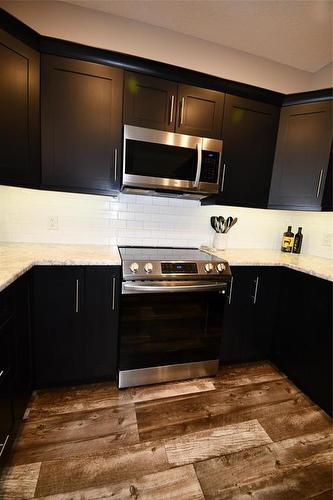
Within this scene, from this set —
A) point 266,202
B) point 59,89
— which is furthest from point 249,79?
point 59,89

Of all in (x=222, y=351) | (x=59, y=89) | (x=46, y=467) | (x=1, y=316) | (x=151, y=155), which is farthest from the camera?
(x=222, y=351)

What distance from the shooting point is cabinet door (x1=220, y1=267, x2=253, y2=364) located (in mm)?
1944

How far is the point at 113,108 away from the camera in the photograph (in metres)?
1.71

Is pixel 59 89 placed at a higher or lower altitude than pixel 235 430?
higher

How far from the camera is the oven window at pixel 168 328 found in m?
1.68

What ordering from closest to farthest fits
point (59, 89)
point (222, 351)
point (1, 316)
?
point (1, 316) → point (59, 89) → point (222, 351)

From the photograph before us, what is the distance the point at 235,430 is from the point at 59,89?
2571 mm

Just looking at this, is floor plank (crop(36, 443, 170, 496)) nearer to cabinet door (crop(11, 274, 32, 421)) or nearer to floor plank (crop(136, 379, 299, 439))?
floor plank (crop(136, 379, 299, 439))

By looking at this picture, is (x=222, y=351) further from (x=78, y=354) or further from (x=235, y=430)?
(x=78, y=354)

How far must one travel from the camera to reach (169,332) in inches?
70.1

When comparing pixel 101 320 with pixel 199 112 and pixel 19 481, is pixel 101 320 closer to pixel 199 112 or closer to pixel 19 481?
pixel 19 481

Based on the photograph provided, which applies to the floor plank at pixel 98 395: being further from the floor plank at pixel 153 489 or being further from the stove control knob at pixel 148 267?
the stove control knob at pixel 148 267

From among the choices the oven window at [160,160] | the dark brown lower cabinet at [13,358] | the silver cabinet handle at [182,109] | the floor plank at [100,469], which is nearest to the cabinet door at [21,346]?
the dark brown lower cabinet at [13,358]

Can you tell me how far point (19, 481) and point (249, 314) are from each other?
1.80 meters
